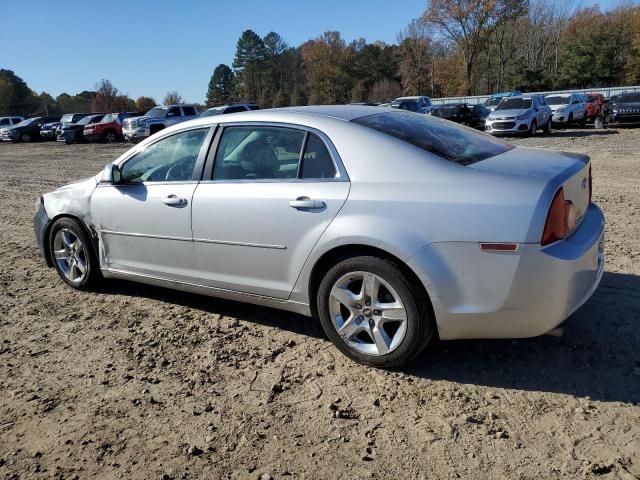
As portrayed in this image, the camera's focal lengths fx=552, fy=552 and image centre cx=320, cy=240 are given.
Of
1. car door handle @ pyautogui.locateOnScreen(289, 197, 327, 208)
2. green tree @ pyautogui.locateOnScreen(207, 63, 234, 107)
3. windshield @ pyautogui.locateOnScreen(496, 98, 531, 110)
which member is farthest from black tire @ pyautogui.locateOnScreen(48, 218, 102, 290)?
green tree @ pyautogui.locateOnScreen(207, 63, 234, 107)

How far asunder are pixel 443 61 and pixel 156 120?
47827mm

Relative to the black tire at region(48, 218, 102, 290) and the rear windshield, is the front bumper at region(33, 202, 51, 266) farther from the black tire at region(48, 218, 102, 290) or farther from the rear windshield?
the rear windshield

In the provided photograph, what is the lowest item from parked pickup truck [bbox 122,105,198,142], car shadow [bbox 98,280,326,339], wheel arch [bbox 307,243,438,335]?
car shadow [bbox 98,280,326,339]

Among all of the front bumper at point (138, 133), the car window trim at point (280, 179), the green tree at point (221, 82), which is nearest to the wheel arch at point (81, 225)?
the car window trim at point (280, 179)

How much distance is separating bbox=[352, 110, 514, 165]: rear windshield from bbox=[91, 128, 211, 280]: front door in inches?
54.1

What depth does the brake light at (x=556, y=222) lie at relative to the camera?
2.89 metres

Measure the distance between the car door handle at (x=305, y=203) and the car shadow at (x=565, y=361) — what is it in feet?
3.82

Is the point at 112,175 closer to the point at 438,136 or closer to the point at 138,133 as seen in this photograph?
the point at 438,136

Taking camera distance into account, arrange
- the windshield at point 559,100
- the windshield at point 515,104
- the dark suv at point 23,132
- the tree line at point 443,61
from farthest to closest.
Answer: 1. the tree line at point 443,61
2. the dark suv at point 23,132
3. the windshield at point 559,100
4. the windshield at point 515,104

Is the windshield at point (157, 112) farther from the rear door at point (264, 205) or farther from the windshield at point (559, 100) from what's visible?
the rear door at point (264, 205)

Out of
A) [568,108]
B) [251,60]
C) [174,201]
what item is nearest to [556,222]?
[174,201]

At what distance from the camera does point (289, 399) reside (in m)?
3.18

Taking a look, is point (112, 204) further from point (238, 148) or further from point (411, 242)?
point (411, 242)

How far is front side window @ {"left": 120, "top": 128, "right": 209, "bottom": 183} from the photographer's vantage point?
4.23 m
